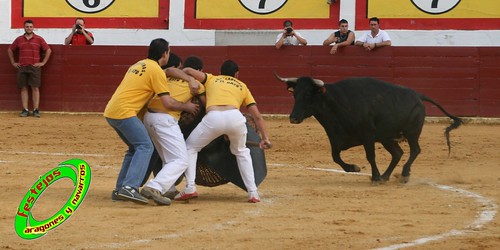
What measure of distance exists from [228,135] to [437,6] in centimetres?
1209

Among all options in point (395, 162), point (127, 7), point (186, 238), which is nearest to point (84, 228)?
point (186, 238)

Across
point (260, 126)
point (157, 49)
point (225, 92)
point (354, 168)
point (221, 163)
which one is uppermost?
point (157, 49)

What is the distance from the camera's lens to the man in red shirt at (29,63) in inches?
786

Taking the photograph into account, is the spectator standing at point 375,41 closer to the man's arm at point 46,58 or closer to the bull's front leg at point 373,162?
the man's arm at point 46,58

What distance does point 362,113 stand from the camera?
12.0m

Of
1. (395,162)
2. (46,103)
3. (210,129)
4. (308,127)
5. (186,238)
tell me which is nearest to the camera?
(186,238)

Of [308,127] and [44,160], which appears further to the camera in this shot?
[308,127]

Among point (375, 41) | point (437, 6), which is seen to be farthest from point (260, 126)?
point (437, 6)

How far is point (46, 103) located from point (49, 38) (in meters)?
3.08

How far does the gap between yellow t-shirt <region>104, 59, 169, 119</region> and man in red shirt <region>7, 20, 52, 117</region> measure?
10.3 m

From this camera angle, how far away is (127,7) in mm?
23000

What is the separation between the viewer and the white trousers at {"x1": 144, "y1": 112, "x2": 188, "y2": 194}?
9.92 meters

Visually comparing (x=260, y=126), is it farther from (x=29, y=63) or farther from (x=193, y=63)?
(x=29, y=63)

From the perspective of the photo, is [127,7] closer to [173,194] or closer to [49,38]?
[49,38]
